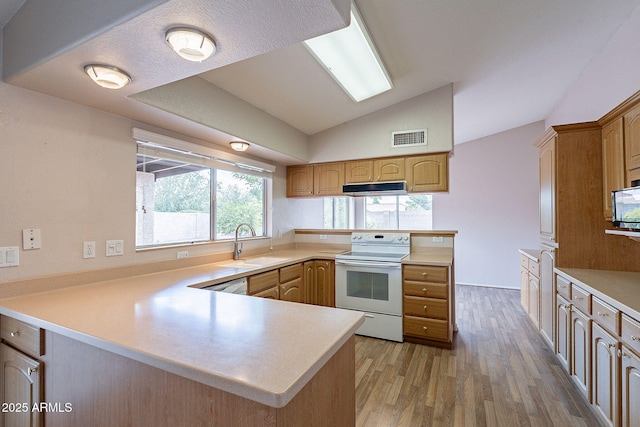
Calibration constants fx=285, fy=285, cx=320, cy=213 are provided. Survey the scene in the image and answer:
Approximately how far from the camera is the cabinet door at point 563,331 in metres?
2.21

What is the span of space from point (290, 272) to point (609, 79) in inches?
155

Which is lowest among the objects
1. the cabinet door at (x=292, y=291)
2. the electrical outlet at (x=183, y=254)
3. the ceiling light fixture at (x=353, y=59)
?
the cabinet door at (x=292, y=291)

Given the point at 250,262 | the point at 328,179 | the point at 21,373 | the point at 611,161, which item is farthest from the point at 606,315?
the point at 21,373

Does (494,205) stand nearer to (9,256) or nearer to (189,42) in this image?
(189,42)

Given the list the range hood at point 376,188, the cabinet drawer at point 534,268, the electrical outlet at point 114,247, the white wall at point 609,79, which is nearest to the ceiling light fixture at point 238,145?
the electrical outlet at point 114,247

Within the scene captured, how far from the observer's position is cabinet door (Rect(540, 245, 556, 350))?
8.45ft

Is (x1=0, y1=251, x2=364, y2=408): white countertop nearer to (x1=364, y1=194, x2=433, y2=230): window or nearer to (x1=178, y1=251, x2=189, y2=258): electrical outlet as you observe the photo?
(x1=178, y1=251, x2=189, y2=258): electrical outlet

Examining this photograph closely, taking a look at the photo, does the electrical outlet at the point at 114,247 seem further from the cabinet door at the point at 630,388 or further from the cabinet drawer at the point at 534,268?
the cabinet drawer at the point at 534,268

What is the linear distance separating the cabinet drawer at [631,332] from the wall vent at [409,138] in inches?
89.8

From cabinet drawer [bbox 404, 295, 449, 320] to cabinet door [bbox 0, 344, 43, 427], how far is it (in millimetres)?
2729

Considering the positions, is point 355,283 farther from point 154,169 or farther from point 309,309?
point 154,169

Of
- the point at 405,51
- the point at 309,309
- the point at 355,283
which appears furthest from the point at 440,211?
the point at 309,309

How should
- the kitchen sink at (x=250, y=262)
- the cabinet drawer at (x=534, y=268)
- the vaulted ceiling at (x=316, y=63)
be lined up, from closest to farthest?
the vaulted ceiling at (x=316, y=63) < the kitchen sink at (x=250, y=262) < the cabinet drawer at (x=534, y=268)

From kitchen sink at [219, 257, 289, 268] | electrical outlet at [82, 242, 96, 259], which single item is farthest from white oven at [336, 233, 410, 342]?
electrical outlet at [82, 242, 96, 259]
